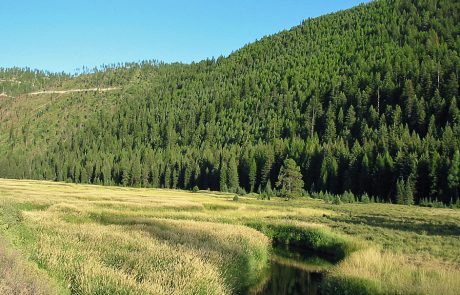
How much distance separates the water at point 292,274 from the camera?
24797 millimetres

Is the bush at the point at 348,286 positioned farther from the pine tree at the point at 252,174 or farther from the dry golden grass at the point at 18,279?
the pine tree at the point at 252,174

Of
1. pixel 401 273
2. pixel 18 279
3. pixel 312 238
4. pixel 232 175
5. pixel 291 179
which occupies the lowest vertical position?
pixel 312 238

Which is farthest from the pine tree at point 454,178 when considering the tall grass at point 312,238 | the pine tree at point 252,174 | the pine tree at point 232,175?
the pine tree at point 232,175

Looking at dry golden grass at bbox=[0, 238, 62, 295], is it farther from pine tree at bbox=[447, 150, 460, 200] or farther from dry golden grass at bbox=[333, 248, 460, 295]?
pine tree at bbox=[447, 150, 460, 200]

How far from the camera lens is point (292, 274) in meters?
28.5

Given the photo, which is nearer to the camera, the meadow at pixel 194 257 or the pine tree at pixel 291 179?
the meadow at pixel 194 257

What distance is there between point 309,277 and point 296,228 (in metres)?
13.3

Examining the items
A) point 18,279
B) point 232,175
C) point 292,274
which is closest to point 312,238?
point 292,274

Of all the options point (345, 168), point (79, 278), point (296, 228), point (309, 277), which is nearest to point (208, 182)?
point (345, 168)

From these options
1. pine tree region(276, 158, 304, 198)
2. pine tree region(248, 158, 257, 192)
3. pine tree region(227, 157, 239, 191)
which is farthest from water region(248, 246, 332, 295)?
pine tree region(248, 158, 257, 192)

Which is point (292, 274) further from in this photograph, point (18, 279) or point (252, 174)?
point (252, 174)

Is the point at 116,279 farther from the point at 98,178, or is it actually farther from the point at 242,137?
the point at 242,137

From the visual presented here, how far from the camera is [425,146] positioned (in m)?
108

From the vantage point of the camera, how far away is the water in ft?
81.4
